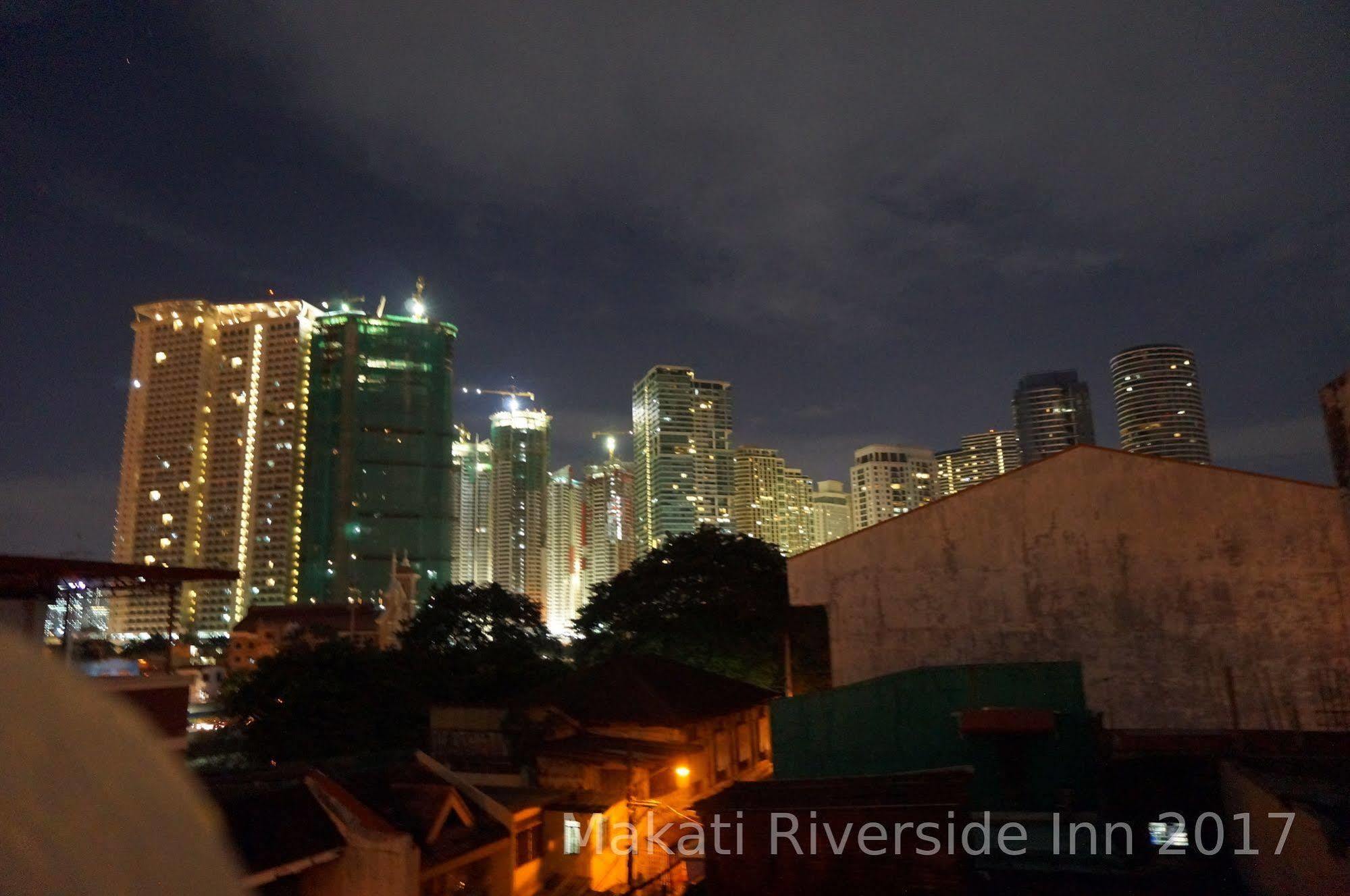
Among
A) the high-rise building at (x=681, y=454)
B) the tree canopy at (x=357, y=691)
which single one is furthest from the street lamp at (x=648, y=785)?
the high-rise building at (x=681, y=454)

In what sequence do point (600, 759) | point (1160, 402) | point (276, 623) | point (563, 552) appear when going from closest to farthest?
1. point (600, 759)
2. point (276, 623)
3. point (563, 552)
4. point (1160, 402)

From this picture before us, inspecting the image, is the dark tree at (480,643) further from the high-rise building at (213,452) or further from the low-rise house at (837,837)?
the high-rise building at (213,452)

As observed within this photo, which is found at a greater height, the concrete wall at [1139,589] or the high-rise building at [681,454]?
the high-rise building at [681,454]

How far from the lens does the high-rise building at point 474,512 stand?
120 meters

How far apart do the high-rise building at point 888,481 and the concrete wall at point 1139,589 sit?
11888 cm

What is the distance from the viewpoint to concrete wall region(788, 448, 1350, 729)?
11125mm

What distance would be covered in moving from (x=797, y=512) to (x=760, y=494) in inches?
320

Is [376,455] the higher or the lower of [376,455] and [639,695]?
the higher

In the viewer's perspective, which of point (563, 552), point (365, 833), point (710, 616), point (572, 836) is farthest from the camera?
point (563, 552)

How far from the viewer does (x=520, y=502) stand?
121938mm

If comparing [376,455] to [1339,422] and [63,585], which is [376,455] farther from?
[1339,422]

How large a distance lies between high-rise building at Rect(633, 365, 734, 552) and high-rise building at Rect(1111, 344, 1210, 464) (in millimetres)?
76418

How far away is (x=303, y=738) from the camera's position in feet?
64.4

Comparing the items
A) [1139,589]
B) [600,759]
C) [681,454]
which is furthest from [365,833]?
[681,454]
